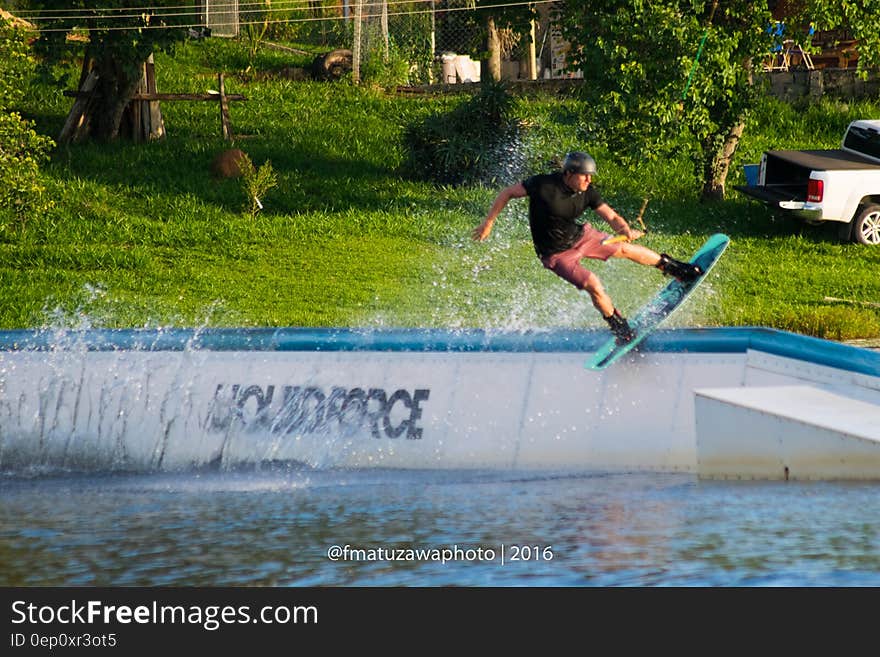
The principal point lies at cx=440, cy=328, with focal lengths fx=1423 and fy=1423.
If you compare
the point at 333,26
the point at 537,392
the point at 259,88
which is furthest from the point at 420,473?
the point at 333,26

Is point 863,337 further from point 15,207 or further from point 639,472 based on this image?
point 15,207

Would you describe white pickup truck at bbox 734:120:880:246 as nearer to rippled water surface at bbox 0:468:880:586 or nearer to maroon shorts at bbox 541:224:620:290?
maroon shorts at bbox 541:224:620:290

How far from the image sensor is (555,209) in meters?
12.0

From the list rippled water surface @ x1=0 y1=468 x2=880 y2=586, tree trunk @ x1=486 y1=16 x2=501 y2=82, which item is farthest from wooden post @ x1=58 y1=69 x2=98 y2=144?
rippled water surface @ x1=0 y1=468 x2=880 y2=586

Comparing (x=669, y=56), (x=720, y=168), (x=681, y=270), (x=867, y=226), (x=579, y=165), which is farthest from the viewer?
(x=720, y=168)

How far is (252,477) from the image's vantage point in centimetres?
1263

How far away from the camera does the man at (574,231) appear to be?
39.1 ft

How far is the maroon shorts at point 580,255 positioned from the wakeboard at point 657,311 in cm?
61

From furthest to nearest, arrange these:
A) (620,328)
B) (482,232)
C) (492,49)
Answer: (492,49) → (620,328) → (482,232)

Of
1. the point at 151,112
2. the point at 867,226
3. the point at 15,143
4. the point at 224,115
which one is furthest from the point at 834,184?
the point at 151,112

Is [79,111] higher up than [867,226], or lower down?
higher up

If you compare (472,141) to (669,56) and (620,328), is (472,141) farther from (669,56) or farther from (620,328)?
(620,328)

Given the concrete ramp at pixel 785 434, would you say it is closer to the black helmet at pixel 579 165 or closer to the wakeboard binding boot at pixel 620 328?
the wakeboard binding boot at pixel 620 328

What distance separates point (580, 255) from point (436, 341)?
5.13 ft
